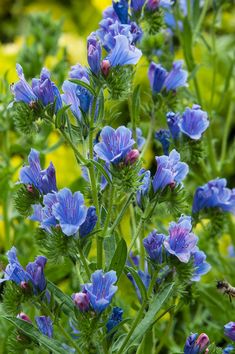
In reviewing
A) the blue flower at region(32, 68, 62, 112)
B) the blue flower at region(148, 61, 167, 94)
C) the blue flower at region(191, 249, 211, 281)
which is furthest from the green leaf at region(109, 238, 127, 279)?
the blue flower at region(148, 61, 167, 94)

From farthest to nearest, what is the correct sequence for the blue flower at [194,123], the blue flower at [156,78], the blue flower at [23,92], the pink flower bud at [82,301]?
1. the blue flower at [156,78]
2. the blue flower at [194,123]
3. the blue flower at [23,92]
4. the pink flower bud at [82,301]

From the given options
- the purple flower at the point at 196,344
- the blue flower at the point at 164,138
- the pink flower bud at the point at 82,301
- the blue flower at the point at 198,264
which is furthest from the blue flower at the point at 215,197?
the pink flower bud at the point at 82,301

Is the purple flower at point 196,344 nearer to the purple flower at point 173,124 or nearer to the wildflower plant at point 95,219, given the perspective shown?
the wildflower plant at point 95,219

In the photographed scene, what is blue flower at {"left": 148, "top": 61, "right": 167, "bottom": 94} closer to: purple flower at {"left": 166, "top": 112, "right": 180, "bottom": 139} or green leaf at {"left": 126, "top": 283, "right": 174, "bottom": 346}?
purple flower at {"left": 166, "top": 112, "right": 180, "bottom": 139}

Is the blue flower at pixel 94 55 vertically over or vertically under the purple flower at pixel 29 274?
over

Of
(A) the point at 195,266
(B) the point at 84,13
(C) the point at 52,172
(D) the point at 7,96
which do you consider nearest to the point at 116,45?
(C) the point at 52,172
